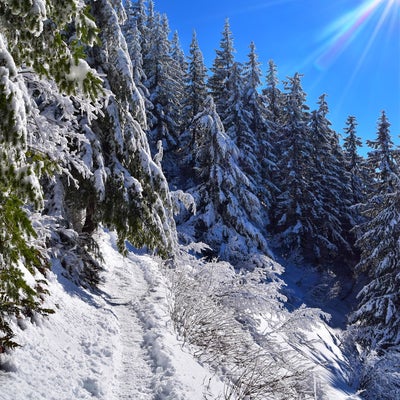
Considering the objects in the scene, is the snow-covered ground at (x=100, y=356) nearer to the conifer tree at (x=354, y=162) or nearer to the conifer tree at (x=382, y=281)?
the conifer tree at (x=382, y=281)

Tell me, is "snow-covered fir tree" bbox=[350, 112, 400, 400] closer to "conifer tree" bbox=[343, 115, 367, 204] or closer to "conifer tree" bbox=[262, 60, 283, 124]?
"conifer tree" bbox=[343, 115, 367, 204]

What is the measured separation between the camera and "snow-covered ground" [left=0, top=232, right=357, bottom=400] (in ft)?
13.0

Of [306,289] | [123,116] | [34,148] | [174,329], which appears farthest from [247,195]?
[34,148]

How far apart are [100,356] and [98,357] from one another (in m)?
0.07

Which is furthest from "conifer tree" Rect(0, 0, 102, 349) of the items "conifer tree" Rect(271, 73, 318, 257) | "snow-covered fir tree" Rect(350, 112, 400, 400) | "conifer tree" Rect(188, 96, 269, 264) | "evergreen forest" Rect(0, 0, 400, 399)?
"conifer tree" Rect(271, 73, 318, 257)

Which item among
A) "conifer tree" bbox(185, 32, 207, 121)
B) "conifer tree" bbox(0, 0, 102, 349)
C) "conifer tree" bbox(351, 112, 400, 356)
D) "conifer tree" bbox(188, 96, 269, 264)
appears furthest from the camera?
"conifer tree" bbox(185, 32, 207, 121)

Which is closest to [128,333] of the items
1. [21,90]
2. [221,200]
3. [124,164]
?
[124,164]

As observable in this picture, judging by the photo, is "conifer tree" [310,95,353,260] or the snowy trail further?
"conifer tree" [310,95,353,260]

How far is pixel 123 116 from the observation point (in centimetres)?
951

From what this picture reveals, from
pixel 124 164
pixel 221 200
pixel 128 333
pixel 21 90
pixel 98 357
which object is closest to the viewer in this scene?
pixel 21 90

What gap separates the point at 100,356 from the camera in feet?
16.9

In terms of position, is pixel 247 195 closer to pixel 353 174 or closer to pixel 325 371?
pixel 325 371

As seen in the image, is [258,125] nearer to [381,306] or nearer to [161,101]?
[161,101]

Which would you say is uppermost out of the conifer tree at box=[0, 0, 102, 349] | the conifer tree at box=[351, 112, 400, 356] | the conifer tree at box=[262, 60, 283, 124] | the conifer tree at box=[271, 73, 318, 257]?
the conifer tree at box=[262, 60, 283, 124]
